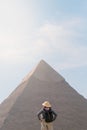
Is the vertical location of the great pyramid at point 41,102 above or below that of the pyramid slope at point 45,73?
below

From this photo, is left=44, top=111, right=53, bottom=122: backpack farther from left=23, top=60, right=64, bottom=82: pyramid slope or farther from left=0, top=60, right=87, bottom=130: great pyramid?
left=23, top=60, right=64, bottom=82: pyramid slope

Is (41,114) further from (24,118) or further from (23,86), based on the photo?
(23,86)

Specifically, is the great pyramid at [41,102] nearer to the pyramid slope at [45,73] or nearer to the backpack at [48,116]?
the pyramid slope at [45,73]

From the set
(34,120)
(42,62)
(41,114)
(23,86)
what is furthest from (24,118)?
(41,114)

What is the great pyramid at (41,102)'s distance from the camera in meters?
39.2

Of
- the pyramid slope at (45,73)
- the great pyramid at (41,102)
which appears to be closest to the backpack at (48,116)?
the great pyramid at (41,102)

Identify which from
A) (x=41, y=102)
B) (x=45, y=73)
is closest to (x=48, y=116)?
(x=41, y=102)

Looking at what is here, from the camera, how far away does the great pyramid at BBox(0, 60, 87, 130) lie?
39.2m

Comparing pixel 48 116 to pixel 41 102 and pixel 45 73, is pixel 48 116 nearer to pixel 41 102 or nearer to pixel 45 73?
pixel 41 102

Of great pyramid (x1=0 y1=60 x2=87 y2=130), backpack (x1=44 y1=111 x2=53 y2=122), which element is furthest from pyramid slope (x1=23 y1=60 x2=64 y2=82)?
backpack (x1=44 y1=111 x2=53 y2=122)

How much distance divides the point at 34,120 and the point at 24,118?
3.44ft

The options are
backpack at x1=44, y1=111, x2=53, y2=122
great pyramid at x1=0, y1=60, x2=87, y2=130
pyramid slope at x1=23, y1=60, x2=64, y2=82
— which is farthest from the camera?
pyramid slope at x1=23, y1=60, x2=64, y2=82

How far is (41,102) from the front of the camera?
1687 inches

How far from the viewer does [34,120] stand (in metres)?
39.2
